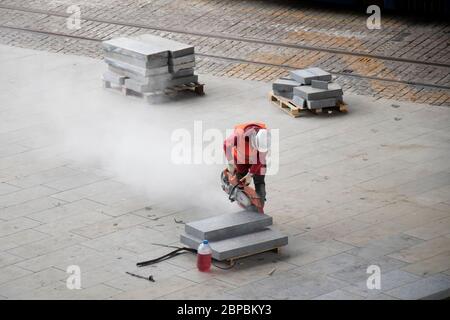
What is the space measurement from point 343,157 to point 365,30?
309 inches

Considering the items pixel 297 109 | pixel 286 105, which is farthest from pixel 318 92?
pixel 286 105

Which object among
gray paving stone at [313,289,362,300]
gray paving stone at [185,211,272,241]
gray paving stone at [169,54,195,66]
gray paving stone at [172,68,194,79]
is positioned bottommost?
gray paving stone at [313,289,362,300]

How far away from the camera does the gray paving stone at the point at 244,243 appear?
1677 cm

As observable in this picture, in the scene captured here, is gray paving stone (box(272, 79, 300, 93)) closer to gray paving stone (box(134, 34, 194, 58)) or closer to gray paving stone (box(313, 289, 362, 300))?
gray paving stone (box(134, 34, 194, 58))

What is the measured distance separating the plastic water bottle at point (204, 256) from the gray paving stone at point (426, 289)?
252cm

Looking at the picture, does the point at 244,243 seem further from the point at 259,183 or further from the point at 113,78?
the point at 113,78

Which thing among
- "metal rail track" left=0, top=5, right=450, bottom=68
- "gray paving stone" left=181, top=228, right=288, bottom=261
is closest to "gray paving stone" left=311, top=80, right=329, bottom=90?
"metal rail track" left=0, top=5, right=450, bottom=68

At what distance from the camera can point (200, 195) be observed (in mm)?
19828

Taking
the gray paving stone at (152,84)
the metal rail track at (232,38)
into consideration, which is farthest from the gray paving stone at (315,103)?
the metal rail track at (232,38)

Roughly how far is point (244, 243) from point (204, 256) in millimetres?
690

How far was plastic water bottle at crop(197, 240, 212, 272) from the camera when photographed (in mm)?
16594

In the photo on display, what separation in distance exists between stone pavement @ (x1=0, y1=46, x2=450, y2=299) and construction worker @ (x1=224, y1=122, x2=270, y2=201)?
104cm
